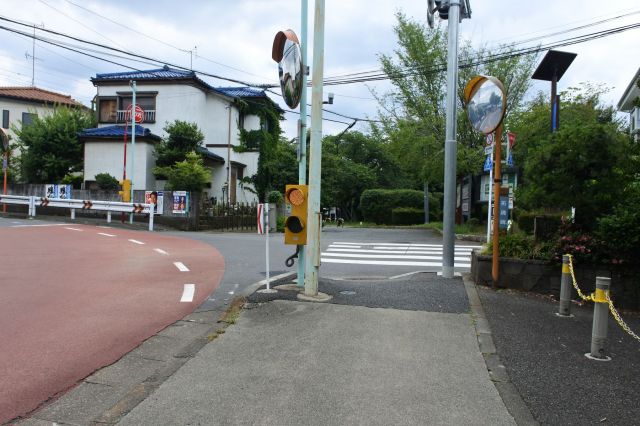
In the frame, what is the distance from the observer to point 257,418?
3545 millimetres

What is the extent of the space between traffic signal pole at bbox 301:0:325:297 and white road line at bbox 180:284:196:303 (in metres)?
1.84

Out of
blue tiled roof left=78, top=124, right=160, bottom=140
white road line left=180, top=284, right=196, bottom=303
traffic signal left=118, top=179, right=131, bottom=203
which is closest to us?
white road line left=180, top=284, right=196, bottom=303

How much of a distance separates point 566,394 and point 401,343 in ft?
5.48

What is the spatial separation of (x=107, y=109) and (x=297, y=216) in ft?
89.2

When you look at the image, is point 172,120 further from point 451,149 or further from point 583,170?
point 583,170

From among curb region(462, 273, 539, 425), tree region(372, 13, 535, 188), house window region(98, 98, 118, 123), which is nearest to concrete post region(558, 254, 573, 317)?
curb region(462, 273, 539, 425)

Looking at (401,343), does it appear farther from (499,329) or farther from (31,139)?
(31,139)

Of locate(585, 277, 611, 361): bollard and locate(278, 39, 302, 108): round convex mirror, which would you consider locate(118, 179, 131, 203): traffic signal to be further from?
locate(585, 277, 611, 361): bollard

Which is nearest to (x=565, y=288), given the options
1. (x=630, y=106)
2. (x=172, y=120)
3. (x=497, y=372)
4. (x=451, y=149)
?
(x=497, y=372)

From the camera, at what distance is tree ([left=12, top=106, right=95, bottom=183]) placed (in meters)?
29.2

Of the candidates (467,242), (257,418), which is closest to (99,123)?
(467,242)

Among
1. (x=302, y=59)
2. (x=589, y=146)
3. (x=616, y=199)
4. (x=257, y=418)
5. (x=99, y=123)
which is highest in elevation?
(x=99, y=123)

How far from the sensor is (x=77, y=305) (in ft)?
22.8

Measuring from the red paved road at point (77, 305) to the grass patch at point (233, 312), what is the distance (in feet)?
1.95
